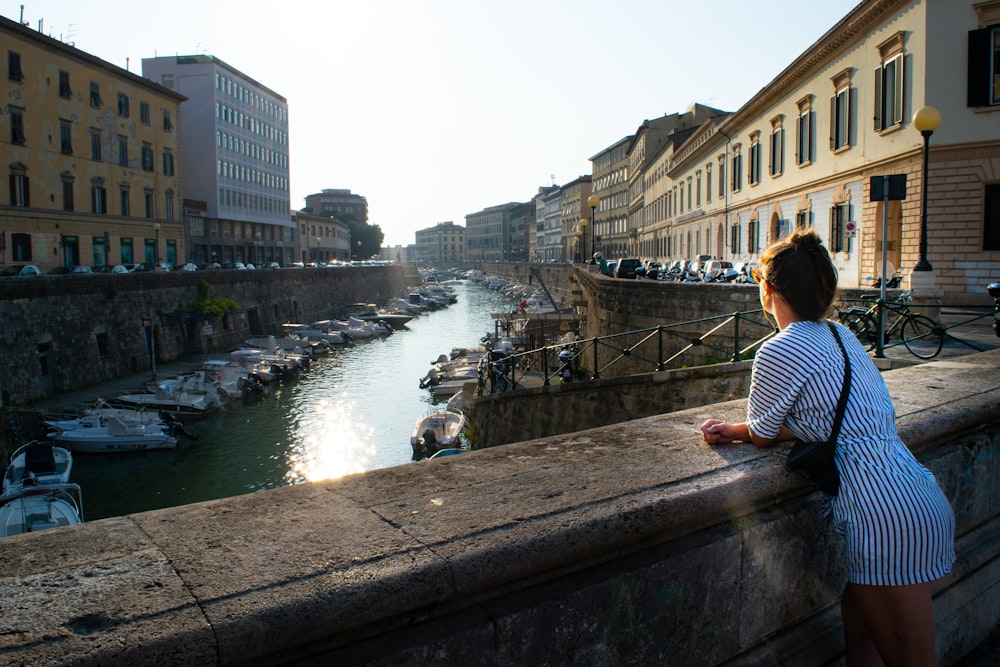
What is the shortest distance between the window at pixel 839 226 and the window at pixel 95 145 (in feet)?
125

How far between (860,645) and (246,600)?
234cm

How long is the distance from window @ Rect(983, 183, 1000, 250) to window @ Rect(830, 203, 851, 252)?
5883 mm

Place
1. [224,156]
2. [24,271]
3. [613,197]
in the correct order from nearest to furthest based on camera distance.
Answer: [24,271], [224,156], [613,197]

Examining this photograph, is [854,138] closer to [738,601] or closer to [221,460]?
[221,460]

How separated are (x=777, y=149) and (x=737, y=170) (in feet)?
21.0

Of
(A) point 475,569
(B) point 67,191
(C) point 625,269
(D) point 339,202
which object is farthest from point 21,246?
(D) point 339,202

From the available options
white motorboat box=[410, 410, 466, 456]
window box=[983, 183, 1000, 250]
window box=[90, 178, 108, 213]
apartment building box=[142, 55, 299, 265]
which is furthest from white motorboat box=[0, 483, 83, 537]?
apartment building box=[142, 55, 299, 265]

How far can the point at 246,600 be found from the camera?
5.61ft

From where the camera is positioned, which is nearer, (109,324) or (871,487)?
(871,487)

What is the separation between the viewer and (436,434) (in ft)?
80.2

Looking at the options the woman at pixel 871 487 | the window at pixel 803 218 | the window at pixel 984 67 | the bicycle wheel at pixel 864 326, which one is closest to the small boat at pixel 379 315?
the window at pixel 803 218

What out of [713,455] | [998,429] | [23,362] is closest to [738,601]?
[713,455]

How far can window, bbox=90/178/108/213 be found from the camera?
139ft

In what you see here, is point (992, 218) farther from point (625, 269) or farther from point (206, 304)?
point (206, 304)
